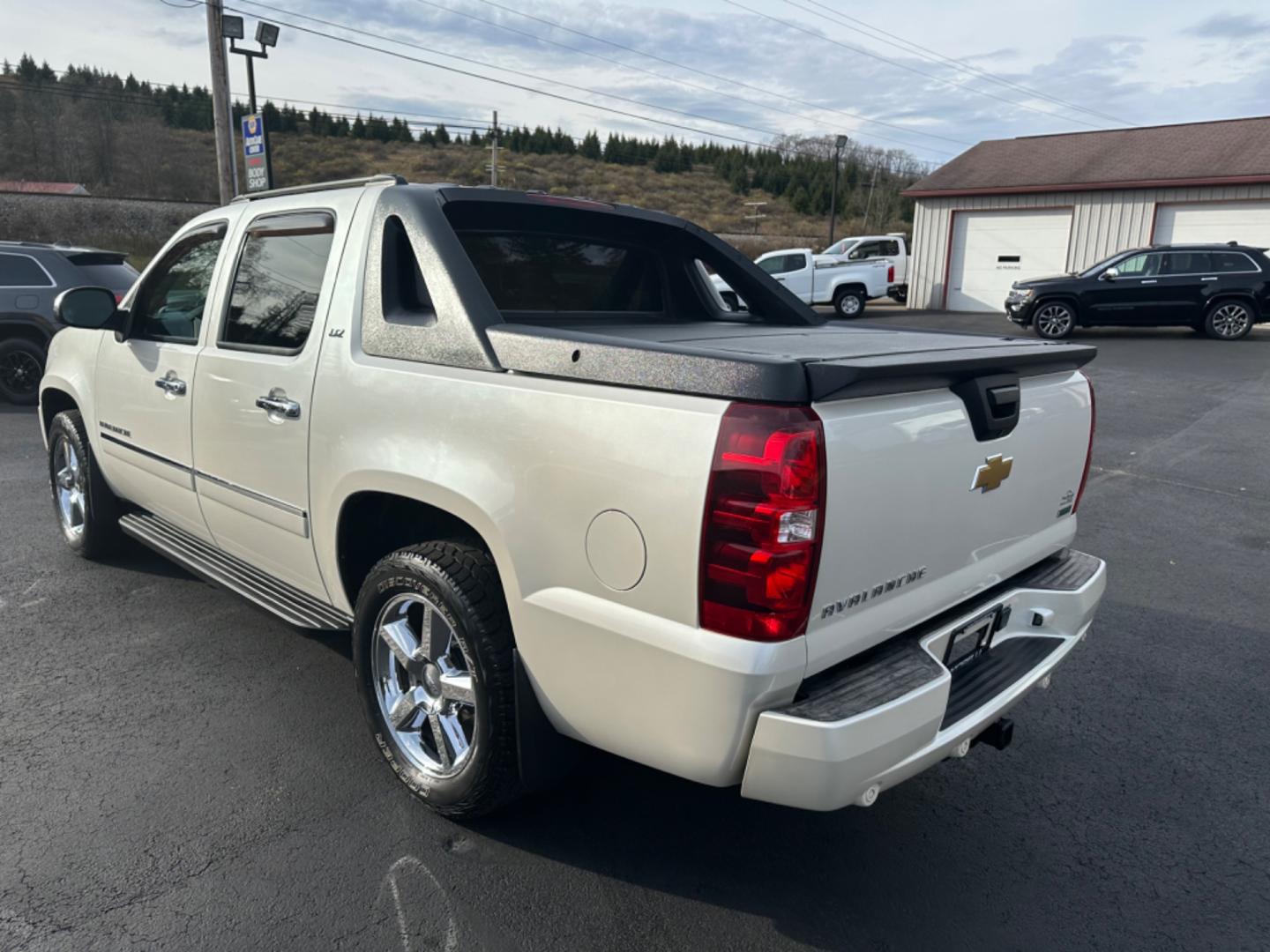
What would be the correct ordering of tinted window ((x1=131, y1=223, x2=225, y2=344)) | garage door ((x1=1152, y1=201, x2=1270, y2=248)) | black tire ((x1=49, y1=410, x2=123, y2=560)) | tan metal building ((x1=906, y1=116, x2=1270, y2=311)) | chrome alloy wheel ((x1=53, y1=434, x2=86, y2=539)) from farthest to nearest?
tan metal building ((x1=906, y1=116, x2=1270, y2=311)), garage door ((x1=1152, y1=201, x2=1270, y2=248)), chrome alloy wheel ((x1=53, y1=434, x2=86, y2=539)), black tire ((x1=49, y1=410, x2=123, y2=560)), tinted window ((x1=131, y1=223, x2=225, y2=344))

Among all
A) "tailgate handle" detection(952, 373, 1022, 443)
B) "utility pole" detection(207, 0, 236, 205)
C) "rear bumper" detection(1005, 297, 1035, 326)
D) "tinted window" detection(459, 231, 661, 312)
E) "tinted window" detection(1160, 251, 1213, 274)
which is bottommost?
"rear bumper" detection(1005, 297, 1035, 326)

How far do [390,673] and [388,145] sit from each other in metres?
93.6

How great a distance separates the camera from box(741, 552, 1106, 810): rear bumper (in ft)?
6.53

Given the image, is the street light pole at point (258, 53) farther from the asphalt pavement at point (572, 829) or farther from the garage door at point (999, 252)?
the garage door at point (999, 252)

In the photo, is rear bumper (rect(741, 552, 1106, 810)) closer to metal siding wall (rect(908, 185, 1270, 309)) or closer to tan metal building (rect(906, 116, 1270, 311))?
tan metal building (rect(906, 116, 1270, 311))

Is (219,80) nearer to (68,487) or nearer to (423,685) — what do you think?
(68,487)

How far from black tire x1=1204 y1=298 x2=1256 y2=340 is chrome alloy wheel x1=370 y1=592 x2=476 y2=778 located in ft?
61.1

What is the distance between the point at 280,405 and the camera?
122 inches

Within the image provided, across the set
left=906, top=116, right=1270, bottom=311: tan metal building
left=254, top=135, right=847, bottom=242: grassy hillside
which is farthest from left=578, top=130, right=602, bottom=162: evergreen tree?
left=906, top=116, right=1270, bottom=311: tan metal building

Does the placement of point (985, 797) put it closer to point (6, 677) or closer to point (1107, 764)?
point (1107, 764)

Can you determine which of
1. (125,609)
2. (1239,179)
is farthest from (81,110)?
(125,609)

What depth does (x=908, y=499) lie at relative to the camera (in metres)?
2.21

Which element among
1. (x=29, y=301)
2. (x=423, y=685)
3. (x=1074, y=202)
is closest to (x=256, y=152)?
(x=29, y=301)

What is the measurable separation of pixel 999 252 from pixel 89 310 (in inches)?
936
